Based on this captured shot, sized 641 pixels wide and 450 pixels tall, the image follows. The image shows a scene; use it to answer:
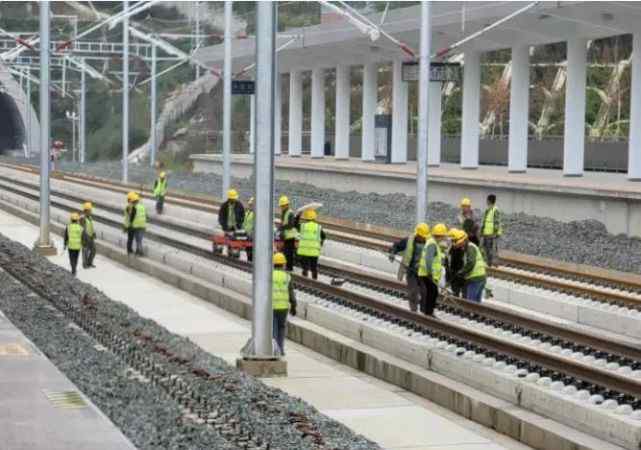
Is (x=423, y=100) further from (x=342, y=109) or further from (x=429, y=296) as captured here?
(x=342, y=109)

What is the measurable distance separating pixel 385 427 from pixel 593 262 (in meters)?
16.8

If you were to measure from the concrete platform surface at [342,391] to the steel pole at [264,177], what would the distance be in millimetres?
776

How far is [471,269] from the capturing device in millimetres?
21562

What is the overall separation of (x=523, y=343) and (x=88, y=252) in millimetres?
15624

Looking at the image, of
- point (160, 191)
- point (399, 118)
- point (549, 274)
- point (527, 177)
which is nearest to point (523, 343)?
point (549, 274)

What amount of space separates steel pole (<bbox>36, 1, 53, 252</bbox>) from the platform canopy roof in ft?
47.5

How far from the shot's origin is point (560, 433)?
13539 millimetres

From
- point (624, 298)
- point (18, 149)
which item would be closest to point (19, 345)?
point (624, 298)

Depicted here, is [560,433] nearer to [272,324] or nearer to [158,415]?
[158,415]

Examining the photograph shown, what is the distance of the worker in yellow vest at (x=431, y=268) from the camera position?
20.3 m

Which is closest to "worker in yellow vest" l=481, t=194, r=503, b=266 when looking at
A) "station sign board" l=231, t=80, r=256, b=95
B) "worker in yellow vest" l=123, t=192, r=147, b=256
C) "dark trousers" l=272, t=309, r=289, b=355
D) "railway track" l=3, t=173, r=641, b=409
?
"railway track" l=3, t=173, r=641, b=409

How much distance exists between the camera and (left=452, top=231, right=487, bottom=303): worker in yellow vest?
20.7 meters

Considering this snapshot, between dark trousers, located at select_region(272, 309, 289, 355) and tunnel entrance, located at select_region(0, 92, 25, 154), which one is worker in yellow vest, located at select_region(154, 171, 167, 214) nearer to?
dark trousers, located at select_region(272, 309, 289, 355)

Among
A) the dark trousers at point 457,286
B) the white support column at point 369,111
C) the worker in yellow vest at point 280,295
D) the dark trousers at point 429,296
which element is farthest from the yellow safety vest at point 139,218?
the white support column at point 369,111
